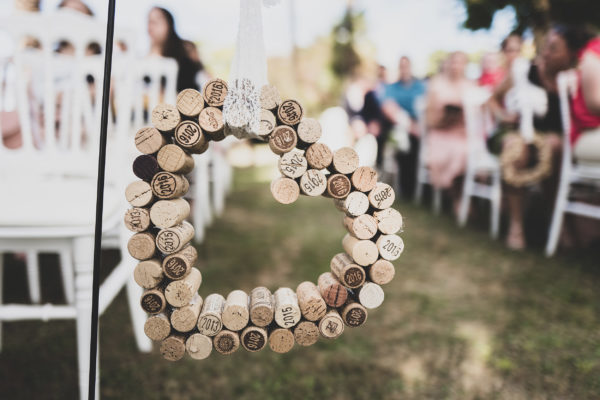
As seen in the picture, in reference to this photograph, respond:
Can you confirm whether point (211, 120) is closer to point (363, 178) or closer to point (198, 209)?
point (363, 178)

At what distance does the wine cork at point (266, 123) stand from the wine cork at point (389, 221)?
0.28 metres

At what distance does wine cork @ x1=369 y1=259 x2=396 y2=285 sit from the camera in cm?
83

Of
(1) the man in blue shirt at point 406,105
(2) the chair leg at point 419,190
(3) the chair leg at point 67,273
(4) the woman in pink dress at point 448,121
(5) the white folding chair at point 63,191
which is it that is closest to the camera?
(5) the white folding chair at point 63,191

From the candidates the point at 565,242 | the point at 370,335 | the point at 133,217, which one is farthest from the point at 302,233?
the point at 133,217

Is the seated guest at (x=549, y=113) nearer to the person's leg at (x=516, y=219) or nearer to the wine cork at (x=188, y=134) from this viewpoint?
the person's leg at (x=516, y=219)

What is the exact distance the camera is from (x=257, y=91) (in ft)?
2.52

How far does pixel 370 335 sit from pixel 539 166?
1658 mm

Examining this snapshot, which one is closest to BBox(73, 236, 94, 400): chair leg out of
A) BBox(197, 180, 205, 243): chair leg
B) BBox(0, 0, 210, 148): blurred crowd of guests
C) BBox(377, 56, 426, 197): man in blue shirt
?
BBox(0, 0, 210, 148): blurred crowd of guests

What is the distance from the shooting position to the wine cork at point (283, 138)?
0.79m

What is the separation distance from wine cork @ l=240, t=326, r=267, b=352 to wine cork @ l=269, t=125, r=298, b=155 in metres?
0.36

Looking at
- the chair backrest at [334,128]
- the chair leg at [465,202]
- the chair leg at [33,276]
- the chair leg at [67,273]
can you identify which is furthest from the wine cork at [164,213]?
the chair backrest at [334,128]

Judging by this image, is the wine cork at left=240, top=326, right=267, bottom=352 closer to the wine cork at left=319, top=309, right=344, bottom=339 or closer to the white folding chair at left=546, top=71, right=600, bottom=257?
the wine cork at left=319, top=309, right=344, bottom=339

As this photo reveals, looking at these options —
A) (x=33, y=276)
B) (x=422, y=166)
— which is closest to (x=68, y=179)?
(x=33, y=276)

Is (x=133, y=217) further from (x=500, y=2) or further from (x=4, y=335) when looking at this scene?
(x=500, y=2)
